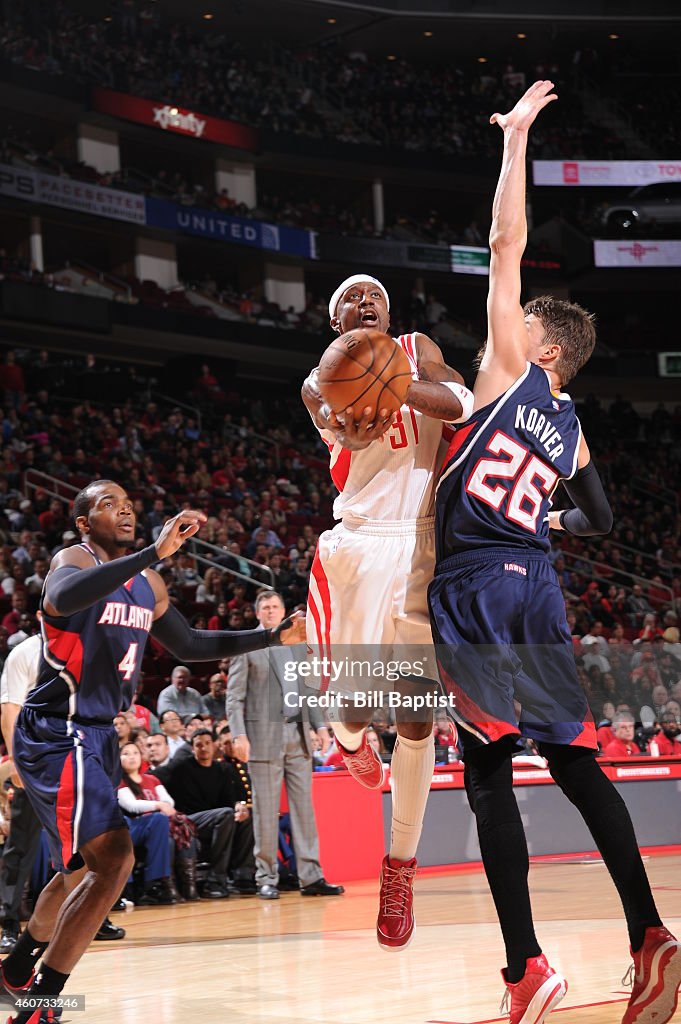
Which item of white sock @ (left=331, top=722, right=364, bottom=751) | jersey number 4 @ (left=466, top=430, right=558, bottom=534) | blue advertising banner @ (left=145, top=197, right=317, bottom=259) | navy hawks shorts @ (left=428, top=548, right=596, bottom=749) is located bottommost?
white sock @ (left=331, top=722, right=364, bottom=751)

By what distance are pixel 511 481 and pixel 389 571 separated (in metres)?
0.55

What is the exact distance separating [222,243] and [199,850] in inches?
740

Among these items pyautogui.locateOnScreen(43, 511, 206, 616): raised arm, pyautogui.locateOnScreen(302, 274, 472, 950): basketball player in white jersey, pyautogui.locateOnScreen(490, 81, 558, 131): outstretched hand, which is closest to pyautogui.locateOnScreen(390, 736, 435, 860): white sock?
pyautogui.locateOnScreen(302, 274, 472, 950): basketball player in white jersey

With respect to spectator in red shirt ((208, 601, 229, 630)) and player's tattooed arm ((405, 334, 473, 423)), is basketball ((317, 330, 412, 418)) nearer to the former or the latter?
player's tattooed arm ((405, 334, 473, 423))

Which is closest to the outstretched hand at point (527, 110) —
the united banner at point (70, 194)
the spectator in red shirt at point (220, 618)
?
the spectator in red shirt at point (220, 618)

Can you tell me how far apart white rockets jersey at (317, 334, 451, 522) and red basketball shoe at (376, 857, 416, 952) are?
1.18 metres

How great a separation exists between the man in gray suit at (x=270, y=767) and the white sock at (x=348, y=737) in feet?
14.9

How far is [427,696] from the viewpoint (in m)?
3.89

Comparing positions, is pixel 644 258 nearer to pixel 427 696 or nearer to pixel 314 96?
pixel 314 96

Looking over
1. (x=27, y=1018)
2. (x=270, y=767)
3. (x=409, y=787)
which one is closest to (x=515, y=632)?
(x=409, y=787)

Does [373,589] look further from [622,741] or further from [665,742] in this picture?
[665,742]

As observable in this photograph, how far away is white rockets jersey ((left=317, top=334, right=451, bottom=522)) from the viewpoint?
13.1 feet

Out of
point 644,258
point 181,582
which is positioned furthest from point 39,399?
point 644,258

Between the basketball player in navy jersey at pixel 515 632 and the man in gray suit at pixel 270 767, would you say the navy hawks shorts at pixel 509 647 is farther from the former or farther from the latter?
the man in gray suit at pixel 270 767
